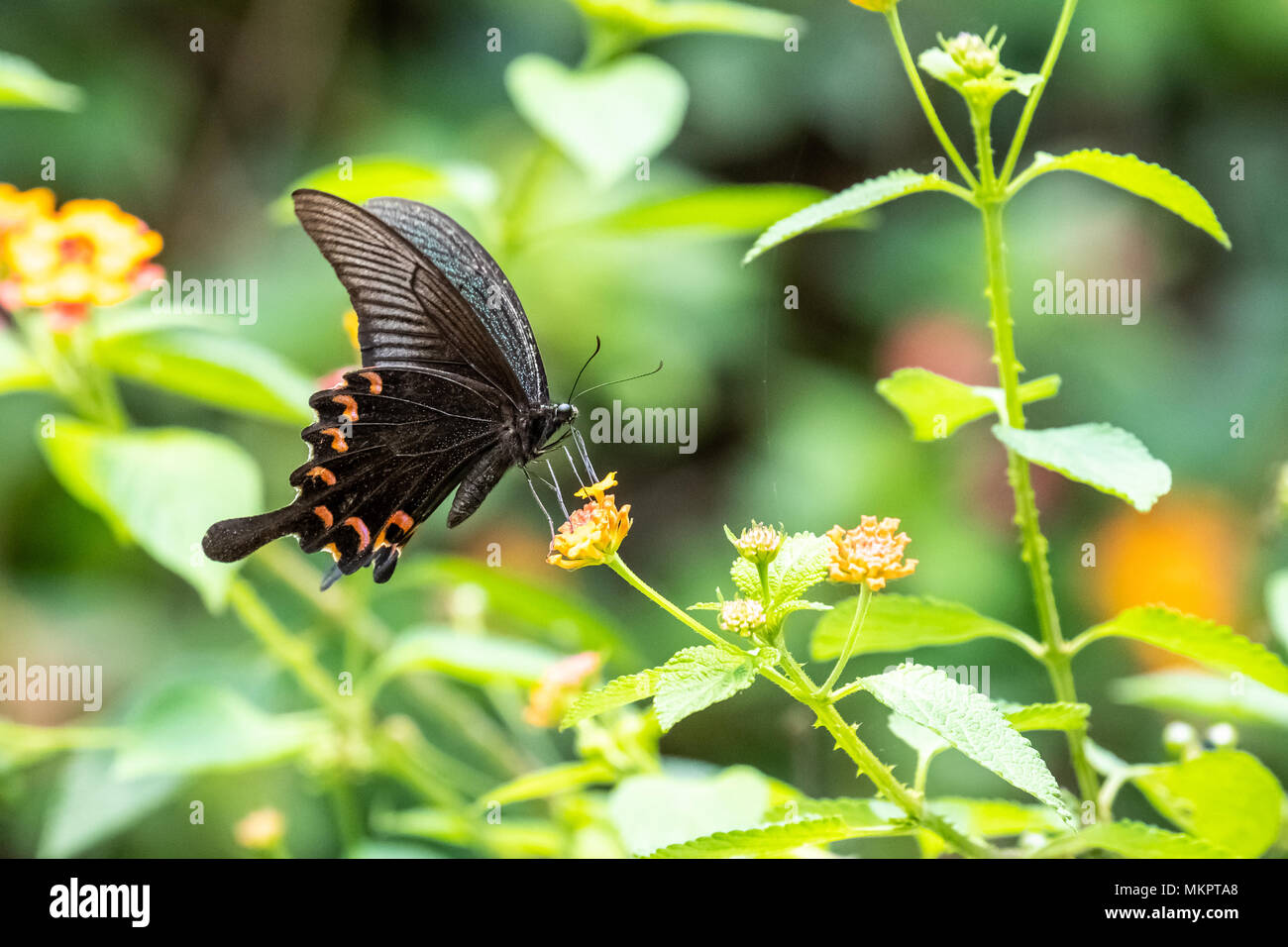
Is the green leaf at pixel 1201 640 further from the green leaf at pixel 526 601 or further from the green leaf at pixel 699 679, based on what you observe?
the green leaf at pixel 526 601

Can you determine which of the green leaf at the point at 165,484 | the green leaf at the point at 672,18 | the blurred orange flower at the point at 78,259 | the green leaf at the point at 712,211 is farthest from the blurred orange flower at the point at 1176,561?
the blurred orange flower at the point at 78,259

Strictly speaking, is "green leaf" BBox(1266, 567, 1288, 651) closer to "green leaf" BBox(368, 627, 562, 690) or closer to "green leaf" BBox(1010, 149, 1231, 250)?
"green leaf" BBox(1010, 149, 1231, 250)

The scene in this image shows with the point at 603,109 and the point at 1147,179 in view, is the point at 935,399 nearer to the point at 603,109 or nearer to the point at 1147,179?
the point at 1147,179

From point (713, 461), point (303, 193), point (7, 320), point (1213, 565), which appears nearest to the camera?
point (303, 193)

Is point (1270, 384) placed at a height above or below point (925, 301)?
below

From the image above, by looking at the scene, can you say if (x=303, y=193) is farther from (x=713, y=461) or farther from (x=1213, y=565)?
(x=1213, y=565)

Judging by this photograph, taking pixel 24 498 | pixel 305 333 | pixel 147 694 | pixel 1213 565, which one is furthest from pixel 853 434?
pixel 24 498
